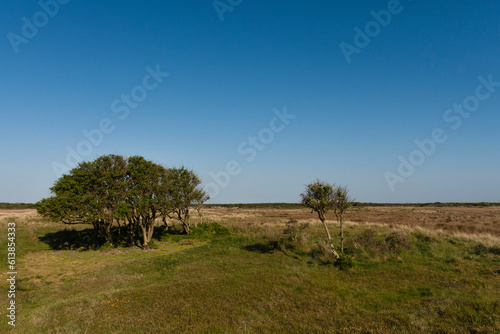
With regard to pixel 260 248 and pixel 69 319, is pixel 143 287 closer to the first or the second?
pixel 69 319

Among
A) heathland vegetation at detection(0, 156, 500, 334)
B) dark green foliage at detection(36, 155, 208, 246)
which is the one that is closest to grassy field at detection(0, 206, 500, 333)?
heathland vegetation at detection(0, 156, 500, 334)

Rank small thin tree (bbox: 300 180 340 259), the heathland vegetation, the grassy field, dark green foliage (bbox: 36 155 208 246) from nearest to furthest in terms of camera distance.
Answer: the grassy field, the heathland vegetation, small thin tree (bbox: 300 180 340 259), dark green foliage (bbox: 36 155 208 246)

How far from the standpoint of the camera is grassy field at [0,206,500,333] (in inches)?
303

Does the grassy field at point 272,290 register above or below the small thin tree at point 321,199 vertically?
below

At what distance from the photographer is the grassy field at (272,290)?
303 inches

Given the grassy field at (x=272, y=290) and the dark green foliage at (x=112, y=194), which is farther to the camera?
the dark green foliage at (x=112, y=194)

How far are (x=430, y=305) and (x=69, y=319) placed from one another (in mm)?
12727

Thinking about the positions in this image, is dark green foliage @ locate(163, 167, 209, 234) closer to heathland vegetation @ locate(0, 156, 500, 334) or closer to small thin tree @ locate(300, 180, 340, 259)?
heathland vegetation @ locate(0, 156, 500, 334)

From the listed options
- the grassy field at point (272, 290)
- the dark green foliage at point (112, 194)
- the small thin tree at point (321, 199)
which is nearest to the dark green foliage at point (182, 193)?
the dark green foliage at point (112, 194)

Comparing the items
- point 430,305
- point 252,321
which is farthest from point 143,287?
point 430,305

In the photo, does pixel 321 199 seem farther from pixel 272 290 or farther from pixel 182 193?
pixel 182 193

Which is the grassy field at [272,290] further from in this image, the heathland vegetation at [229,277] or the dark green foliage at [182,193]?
the dark green foliage at [182,193]

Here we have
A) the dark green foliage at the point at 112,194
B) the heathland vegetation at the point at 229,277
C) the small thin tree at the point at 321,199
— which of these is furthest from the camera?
the dark green foliage at the point at 112,194

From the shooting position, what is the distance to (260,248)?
2053 centimetres
